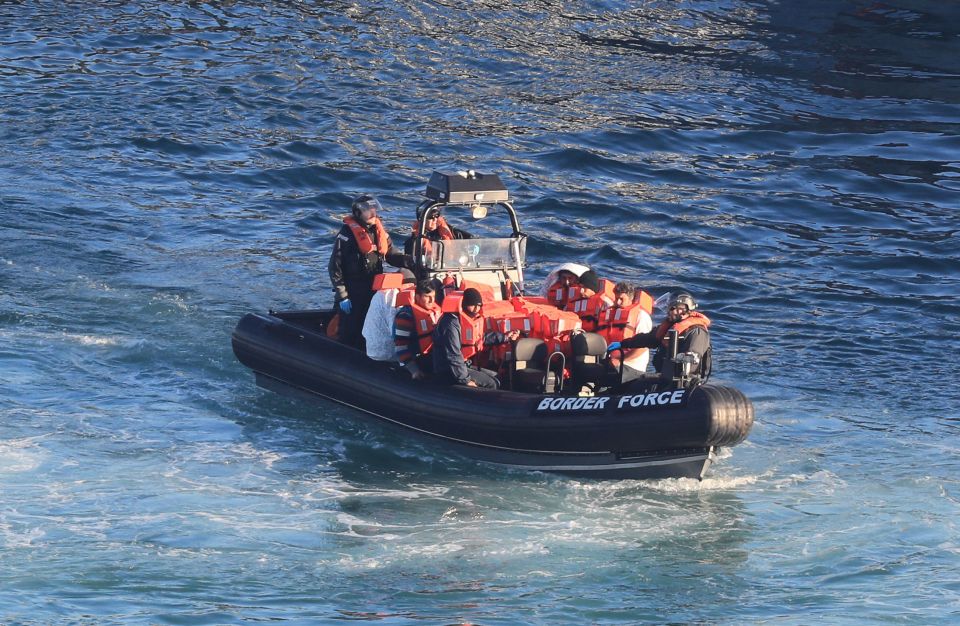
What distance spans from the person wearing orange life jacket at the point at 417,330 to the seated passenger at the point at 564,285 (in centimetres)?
100

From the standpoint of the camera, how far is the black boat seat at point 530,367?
10.3m

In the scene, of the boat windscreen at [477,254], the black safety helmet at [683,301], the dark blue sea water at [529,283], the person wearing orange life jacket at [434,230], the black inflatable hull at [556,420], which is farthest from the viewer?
the person wearing orange life jacket at [434,230]

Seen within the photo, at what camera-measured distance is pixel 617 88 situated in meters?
22.5

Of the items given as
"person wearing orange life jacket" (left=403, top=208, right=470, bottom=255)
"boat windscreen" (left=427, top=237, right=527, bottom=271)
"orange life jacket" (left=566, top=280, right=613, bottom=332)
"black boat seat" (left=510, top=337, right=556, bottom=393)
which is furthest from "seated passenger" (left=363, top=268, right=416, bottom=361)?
"orange life jacket" (left=566, top=280, right=613, bottom=332)

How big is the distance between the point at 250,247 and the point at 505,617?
28.8 ft

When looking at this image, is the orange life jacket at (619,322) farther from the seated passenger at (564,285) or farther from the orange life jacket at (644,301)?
the seated passenger at (564,285)

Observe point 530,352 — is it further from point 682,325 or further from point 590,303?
point 682,325

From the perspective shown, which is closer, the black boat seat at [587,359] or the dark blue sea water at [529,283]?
the dark blue sea water at [529,283]

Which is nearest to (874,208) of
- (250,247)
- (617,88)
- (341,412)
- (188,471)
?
(617,88)

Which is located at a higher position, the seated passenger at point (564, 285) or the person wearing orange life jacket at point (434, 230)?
the person wearing orange life jacket at point (434, 230)

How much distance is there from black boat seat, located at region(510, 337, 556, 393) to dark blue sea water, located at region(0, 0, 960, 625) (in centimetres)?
72

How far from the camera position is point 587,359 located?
10398 mm

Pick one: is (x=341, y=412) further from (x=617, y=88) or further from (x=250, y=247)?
(x=617, y=88)

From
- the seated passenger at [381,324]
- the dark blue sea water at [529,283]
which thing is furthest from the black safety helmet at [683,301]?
the seated passenger at [381,324]
